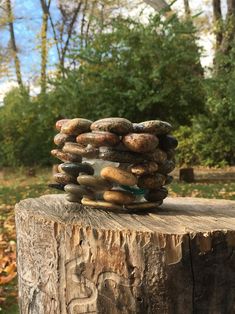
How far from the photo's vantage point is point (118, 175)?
214 centimetres

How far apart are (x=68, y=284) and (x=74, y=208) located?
410 millimetres

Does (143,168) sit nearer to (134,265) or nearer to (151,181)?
(151,181)

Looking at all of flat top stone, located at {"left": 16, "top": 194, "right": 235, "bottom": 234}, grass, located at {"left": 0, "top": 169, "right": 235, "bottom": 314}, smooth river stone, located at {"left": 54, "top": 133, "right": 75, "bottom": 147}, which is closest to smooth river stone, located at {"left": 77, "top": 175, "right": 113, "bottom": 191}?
flat top stone, located at {"left": 16, "top": 194, "right": 235, "bottom": 234}

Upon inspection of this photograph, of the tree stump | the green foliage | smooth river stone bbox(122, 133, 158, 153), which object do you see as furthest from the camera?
the green foliage

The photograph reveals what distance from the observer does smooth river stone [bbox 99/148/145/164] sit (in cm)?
216

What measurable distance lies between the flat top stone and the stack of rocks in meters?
0.08

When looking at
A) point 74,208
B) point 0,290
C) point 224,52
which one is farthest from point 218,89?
point 74,208

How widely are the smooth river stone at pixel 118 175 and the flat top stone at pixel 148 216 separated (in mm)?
148

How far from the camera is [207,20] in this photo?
70.5 ft

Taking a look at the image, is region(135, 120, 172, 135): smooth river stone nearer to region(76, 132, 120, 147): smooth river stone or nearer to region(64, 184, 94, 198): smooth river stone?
region(76, 132, 120, 147): smooth river stone

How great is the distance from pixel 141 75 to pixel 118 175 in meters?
11.1

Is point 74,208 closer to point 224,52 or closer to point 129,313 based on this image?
point 129,313

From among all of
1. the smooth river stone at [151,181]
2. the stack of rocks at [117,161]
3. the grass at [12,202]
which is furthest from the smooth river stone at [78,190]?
the grass at [12,202]

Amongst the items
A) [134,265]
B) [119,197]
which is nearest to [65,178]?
[119,197]
